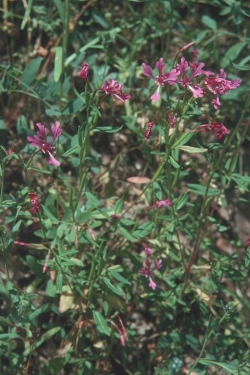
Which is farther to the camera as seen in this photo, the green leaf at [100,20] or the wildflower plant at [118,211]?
the green leaf at [100,20]

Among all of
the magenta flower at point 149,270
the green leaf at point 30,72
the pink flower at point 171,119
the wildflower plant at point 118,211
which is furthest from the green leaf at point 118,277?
the green leaf at point 30,72

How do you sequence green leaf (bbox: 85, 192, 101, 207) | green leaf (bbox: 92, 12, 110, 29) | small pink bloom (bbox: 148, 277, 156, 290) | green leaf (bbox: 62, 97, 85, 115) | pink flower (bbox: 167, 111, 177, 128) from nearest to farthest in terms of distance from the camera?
pink flower (bbox: 167, 111, 177, 128), green leaf (bbox: 85, 192, 101, 207), small pink bloom (bbox: 148, 277, 156, 290), green leaf (bbox: 62, 97, 85, 115), green leaf (bbox: 92, 12, 110, 29)

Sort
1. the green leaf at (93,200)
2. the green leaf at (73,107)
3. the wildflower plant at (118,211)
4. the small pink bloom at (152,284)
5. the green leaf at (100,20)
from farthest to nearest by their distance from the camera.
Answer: the green leaf at (100,20)
the green leaf at (73,107)
the small pink bloom at (152,284)
the green leaf at (93,200)
the wildflower plant at (118,211)

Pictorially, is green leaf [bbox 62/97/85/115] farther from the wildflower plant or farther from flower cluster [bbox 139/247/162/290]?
flower cluster [bbox 139/247/162/290]

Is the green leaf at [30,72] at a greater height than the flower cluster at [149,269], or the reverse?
the green leaf at [30,72]

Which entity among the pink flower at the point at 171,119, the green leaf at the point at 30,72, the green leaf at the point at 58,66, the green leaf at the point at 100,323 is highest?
the pink flower at the point at 171,119

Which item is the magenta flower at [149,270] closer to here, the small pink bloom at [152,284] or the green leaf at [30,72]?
the small pink bloom at [152,284]

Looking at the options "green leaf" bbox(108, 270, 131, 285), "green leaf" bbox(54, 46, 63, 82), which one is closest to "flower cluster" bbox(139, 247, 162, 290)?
"green leaf" bbox(108, 270, 131, 285)

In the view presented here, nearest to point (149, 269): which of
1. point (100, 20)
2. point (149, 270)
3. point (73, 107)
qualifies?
point (149, 270)

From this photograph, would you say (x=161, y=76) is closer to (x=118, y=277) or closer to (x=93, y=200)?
(x=93, y=200)

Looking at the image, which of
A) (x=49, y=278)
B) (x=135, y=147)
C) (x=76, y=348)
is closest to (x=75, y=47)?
(x=135, y=147)
